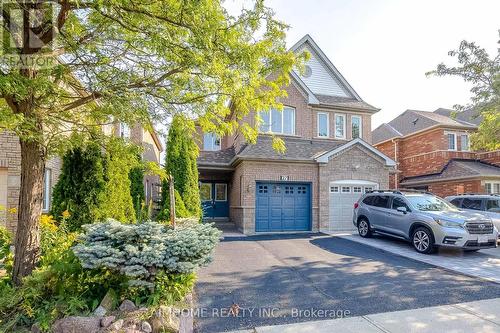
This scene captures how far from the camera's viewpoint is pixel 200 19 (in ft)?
11.8

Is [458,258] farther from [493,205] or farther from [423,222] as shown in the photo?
Answer: [493,205]

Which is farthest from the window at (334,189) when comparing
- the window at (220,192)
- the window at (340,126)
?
the window at (220,192)

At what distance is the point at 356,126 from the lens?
52.7ft

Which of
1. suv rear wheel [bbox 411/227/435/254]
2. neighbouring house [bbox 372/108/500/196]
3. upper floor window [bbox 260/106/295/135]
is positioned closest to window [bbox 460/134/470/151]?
neighbouring house [bbox 372/108/500/196]

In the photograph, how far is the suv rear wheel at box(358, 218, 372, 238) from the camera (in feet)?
37.3

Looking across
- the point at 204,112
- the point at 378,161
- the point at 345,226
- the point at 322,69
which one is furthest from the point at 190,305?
the point at 322,69

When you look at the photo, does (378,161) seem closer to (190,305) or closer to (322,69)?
(322,69)

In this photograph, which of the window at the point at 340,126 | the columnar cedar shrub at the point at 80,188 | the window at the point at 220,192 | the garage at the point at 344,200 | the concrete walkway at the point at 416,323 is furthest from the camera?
the window at the point at 220,192

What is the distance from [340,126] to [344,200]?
4.32 metres

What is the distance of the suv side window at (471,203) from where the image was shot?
11516 millimetres

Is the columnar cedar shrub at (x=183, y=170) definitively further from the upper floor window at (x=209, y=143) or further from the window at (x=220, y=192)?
the window at (x=220, y=192)

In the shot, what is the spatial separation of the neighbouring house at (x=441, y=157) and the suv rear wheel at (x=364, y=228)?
19.4 feet

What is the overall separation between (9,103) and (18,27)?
3.50ft

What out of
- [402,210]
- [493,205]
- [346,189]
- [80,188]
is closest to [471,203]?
[493,205]
